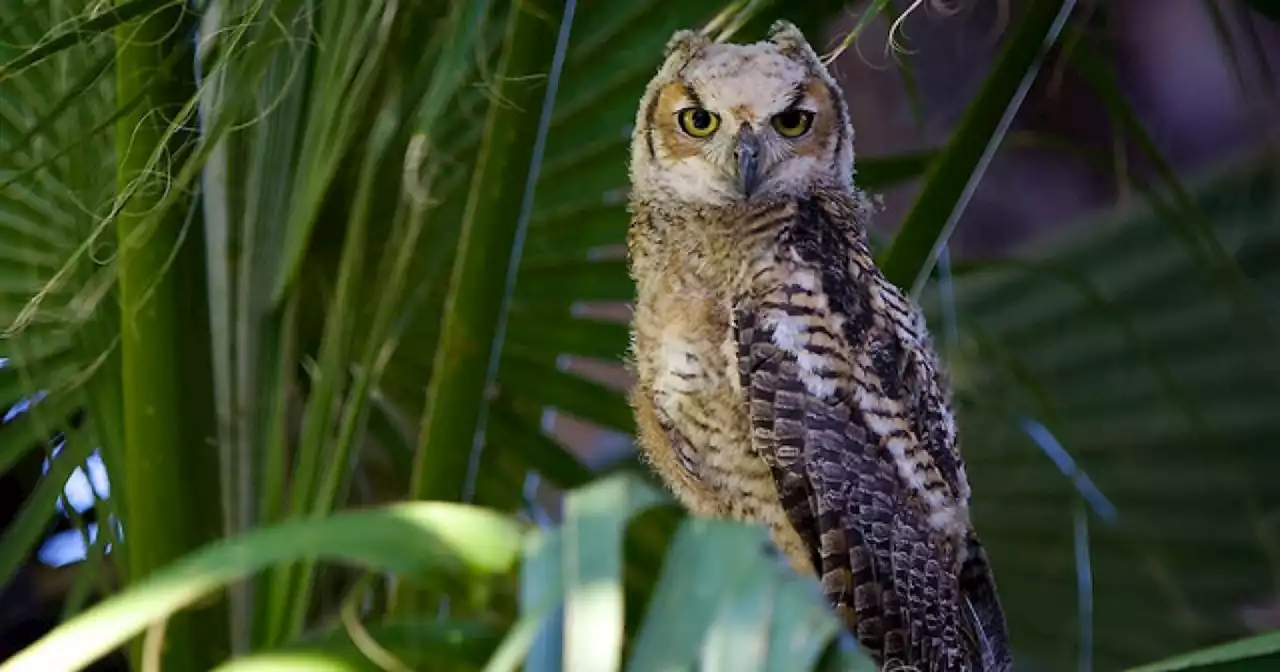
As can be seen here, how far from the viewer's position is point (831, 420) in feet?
1.80

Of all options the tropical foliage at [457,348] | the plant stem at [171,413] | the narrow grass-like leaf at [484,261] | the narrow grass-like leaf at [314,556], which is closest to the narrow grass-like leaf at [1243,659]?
the tropical foliage at [457,348]

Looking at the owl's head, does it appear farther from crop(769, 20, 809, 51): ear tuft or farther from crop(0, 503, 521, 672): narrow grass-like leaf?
crop(0, 503, 521, 672): narrow grass-like leaf

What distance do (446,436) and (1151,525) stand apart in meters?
0.68

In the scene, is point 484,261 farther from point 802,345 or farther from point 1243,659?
point 1243,659

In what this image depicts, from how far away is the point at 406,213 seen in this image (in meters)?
0.82

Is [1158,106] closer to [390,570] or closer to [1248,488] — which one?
[1248,488]

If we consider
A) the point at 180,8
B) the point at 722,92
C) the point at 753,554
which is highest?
the point at 180,8

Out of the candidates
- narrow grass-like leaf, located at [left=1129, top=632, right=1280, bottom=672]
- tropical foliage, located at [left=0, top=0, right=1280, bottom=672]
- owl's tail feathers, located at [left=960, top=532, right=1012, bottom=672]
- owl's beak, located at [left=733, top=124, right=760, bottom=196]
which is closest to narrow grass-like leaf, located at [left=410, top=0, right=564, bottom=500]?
tropical foliage, located at [left=0, top=0, right=1280, bottom=672]

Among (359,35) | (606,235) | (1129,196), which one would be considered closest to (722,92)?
(359,35)

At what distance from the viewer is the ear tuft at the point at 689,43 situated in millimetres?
533

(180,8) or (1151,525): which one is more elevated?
(180,8)

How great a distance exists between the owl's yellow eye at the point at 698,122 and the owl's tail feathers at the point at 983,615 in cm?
22

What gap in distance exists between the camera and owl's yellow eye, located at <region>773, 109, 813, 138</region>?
1.77ft

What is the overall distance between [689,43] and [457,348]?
192 millimetres
